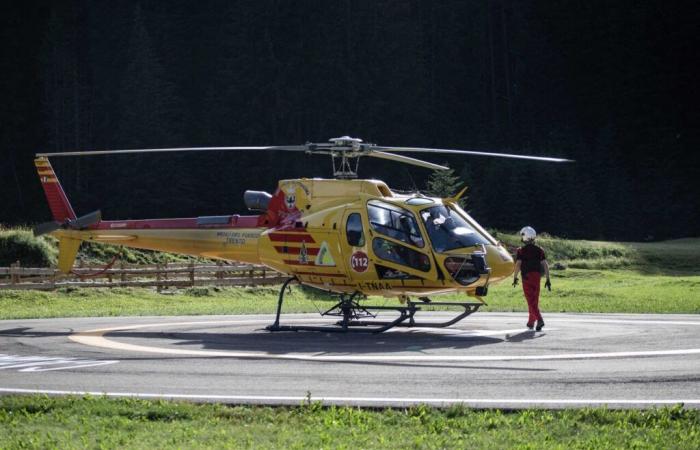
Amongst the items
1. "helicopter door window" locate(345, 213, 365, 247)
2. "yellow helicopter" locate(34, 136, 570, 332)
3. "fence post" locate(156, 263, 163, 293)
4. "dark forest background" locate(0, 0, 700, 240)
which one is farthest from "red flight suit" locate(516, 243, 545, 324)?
"dark forest background" locate(0, 0, 700, 240)

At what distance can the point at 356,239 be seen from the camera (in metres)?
17.8

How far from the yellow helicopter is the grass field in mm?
7182

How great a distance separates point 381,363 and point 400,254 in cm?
433

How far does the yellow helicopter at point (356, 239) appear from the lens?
17078mm

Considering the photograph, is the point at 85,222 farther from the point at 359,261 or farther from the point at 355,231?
the point at 359,261

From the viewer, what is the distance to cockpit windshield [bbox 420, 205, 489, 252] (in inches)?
672

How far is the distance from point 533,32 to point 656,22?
12.0 metres

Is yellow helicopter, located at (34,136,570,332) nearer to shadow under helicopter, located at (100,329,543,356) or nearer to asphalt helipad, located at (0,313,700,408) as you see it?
shadow under helicopter, located at (100,329,543,356)

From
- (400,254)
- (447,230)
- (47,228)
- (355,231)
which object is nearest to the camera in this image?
(447,230)

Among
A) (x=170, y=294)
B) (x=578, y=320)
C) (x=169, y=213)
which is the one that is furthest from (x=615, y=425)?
(x=169, y=213)

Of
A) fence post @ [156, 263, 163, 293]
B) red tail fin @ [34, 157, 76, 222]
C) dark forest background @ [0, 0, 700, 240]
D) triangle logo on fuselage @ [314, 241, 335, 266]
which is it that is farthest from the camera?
dark forest background @ [0, 0, 700, 240]

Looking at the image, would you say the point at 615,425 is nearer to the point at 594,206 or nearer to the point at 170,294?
the point at 170,294

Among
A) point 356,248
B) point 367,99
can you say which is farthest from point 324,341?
point 367,99

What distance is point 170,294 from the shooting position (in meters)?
33.7
